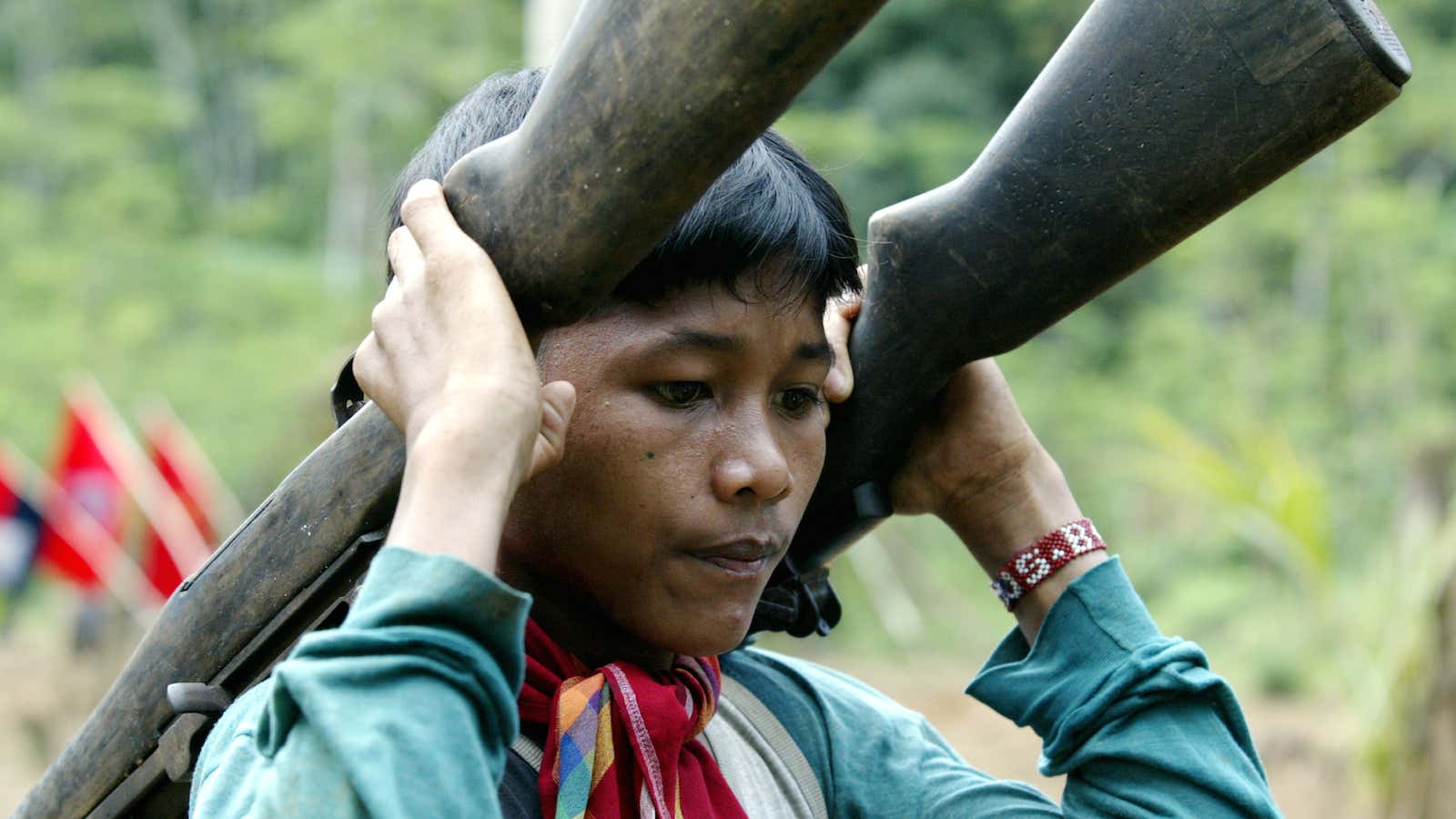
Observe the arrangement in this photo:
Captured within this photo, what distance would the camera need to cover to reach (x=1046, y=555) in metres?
1.95

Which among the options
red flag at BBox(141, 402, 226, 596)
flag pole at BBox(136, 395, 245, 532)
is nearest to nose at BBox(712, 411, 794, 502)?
red flag at BBox(141, 402, 226, 596)

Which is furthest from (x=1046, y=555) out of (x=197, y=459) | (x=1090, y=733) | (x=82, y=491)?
(x=197, y=459)

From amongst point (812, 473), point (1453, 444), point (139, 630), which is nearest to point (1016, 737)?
point (1453, 444)

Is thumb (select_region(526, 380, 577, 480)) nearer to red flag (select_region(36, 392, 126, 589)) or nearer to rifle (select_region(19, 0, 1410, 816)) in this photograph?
rifle (select_region(19, 0, 1410, 816))

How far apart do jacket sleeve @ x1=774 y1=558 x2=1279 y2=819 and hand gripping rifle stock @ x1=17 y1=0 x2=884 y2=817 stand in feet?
2.46

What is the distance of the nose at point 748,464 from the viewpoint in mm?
1536

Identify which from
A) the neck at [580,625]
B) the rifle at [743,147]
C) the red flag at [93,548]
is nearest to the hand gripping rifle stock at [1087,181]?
the rifle at [743,147]

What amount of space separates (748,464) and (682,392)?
4.0 inches

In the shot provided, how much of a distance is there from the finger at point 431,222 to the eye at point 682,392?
10.9 inches

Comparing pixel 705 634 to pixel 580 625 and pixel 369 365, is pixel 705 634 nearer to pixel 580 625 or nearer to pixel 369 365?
pixel 580 625

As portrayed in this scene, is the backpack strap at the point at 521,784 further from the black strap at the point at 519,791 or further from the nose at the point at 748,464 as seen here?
the nose at the point at 748,464

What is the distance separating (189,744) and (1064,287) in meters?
1.05

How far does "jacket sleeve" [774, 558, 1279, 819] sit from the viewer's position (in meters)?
1.75

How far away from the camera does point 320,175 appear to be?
25078mm
